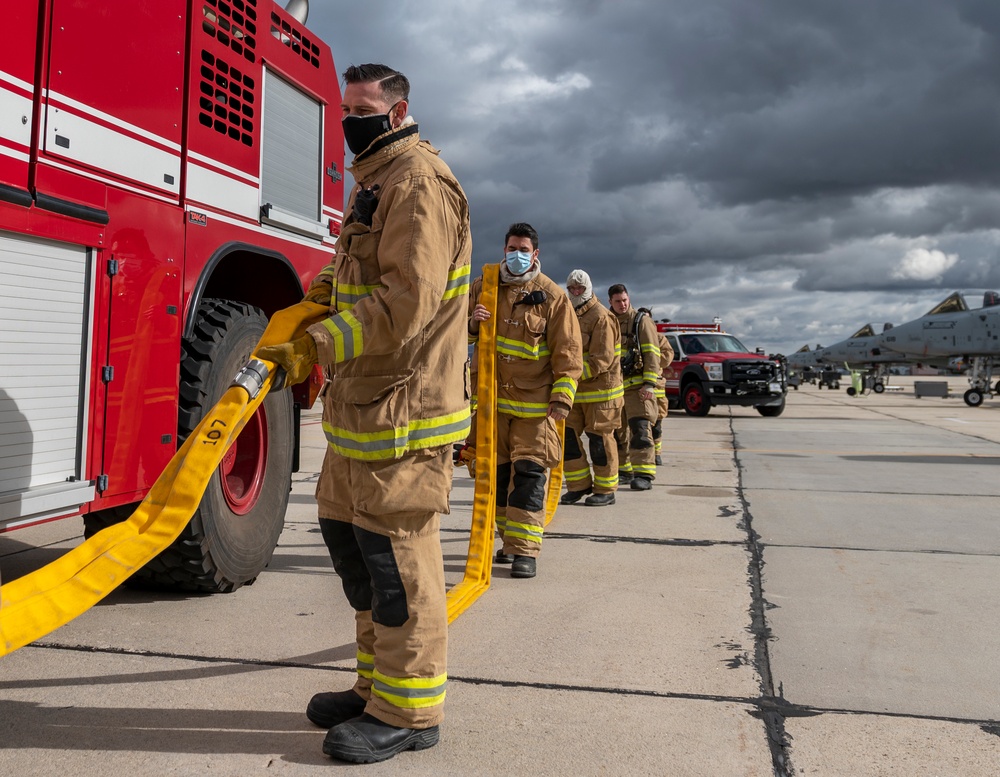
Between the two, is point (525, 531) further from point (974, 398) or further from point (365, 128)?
point (974, 398)

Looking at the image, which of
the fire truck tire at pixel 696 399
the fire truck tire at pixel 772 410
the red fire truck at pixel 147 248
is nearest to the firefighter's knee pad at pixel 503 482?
the red fire truck at pixel 147 248

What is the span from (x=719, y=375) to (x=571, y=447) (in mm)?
12946

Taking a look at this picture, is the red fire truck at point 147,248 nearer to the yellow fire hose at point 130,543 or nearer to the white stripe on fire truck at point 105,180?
the white stripe on fire truck at point 105,180

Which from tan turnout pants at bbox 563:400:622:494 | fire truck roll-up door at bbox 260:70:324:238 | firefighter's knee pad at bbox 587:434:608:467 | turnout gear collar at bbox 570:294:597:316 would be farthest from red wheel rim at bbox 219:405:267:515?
firefighter's knee pad at bbox 587:434:608:467

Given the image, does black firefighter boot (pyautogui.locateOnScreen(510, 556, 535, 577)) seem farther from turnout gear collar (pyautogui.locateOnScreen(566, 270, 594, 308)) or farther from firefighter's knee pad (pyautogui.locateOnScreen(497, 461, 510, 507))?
turnout gear collar (pyautogui.locateOnScreen(566, 270, 594, 308))

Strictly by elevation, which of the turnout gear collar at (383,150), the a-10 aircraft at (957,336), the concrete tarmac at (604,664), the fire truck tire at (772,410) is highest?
the a-10 aircraft at (957,336)

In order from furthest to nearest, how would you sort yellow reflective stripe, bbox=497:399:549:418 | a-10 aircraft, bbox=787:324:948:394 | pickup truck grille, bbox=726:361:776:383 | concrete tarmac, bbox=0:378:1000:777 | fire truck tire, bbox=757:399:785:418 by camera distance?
a-10 aircraft, bbox=787:324:948:394 < fire truck tire, bbox=757:399:785:418 < pickup truck grille, bbox=726:361:776:383 < yellow reflective stripe, bbox=497:399:549:418 < concrete tarmac, bbox=0:378:1000:777

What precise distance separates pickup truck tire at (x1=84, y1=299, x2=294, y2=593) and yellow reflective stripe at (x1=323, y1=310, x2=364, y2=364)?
1.57 metres

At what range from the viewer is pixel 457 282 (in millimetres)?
2688

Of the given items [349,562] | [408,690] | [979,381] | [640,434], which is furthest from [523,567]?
[979,381]

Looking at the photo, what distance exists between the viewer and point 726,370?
19.2 metres

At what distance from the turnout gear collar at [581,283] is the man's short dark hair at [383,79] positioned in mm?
4385

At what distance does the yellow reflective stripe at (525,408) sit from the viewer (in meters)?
5.09

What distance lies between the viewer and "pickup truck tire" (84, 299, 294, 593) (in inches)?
146
